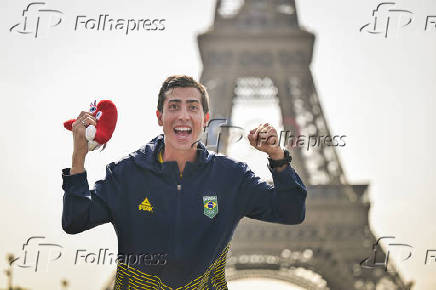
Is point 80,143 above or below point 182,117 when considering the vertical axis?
below

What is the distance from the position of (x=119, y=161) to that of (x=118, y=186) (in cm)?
16

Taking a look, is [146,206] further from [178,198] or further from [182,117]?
[182,117]

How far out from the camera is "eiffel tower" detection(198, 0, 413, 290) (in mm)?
15641

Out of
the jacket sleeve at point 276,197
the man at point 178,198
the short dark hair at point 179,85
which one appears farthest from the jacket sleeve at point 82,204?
the jacket sleeve at point 276,197

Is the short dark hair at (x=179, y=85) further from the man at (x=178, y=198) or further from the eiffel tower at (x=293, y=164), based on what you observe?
the eiffel tower at (x=293, y=164)

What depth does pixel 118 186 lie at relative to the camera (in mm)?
2275

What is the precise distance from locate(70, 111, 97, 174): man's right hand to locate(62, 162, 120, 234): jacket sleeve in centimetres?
3

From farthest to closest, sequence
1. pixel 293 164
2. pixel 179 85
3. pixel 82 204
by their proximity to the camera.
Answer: pixel 293 164 < pixel 179 85 < pixel 82 204

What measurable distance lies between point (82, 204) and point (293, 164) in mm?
12518

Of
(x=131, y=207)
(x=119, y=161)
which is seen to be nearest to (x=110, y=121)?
(x=119, y=161)

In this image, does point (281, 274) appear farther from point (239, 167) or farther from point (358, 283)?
point (239, 167)

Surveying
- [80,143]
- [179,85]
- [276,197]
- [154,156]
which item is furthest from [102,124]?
[276,197]

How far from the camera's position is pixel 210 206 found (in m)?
2.26

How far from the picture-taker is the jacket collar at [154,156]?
7.54 feet
